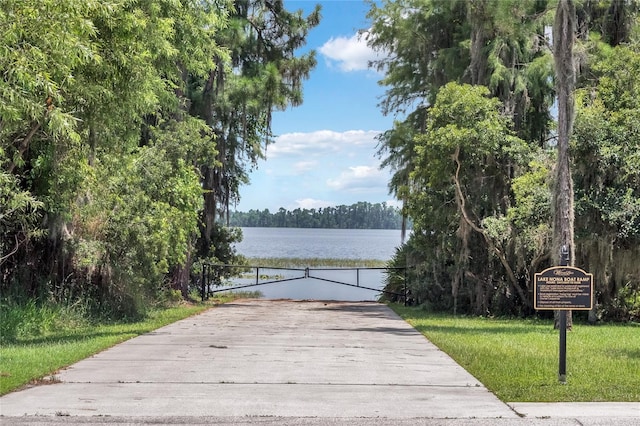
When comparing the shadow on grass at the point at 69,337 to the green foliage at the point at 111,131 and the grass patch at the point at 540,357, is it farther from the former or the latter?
the grass patch at the point at 540,357

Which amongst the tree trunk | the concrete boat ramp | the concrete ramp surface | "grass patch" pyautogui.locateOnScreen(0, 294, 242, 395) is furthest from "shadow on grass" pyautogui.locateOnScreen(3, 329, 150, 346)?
the tree trunk

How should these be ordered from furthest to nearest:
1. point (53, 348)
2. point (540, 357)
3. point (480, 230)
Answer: point (480, 230), point (53, 348), point (540, 357)

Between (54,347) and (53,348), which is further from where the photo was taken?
(54,347)

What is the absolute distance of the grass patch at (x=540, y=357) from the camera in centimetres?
764

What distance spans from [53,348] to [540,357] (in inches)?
279

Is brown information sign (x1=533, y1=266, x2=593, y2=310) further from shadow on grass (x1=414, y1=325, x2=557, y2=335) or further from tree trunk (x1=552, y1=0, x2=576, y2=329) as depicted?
tree trunk (x1=552, y1=0, x2=576, y2=329)

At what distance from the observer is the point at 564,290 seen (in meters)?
8.23

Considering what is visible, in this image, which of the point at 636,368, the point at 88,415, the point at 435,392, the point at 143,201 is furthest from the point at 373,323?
the point at 88,415

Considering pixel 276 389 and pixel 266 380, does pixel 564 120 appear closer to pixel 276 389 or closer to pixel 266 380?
pixel 266 380

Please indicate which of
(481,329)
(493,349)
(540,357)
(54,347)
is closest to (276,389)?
(540,357)

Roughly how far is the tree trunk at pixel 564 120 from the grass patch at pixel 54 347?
867cm

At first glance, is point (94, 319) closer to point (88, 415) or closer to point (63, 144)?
point (63, 144)

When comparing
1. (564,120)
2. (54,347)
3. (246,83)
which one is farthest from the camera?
(246,83)

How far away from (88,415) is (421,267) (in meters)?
15.3
